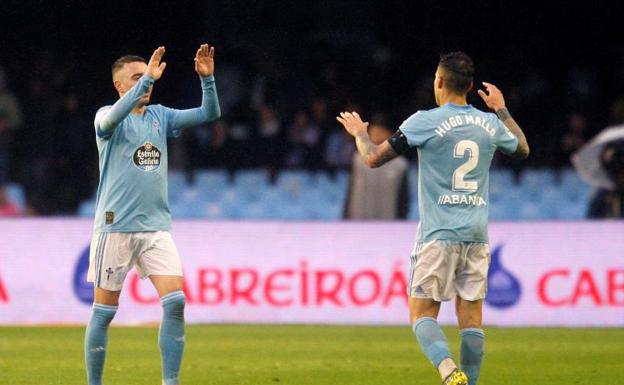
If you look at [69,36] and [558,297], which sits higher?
[69,36]

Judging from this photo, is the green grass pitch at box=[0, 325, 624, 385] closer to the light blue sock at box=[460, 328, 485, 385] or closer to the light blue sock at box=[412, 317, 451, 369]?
the light blue sock at box=[460, 328, 485, 385]

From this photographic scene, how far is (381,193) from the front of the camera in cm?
1700

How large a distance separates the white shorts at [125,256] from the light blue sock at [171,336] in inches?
8.0

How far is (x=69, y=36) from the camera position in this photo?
22.0 metres

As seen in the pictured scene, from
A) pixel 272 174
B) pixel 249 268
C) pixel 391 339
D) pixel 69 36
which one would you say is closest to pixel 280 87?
pixel 272 174

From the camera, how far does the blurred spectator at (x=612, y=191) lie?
17.0 m

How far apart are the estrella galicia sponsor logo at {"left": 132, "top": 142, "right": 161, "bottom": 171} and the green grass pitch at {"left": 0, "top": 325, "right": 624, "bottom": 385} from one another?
1926 millimetres

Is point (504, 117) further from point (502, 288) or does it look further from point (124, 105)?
point (502, 288)

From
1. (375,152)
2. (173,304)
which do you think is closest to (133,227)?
(173,304)

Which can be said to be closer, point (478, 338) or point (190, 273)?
point (478, 338)

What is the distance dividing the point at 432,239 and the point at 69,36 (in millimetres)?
14910

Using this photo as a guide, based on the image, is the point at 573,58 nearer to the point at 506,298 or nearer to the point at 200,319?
the point at 506,298

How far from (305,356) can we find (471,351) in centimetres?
400

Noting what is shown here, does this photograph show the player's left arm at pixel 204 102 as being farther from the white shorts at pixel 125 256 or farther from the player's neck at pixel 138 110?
the white shorts at pixel 125 256
